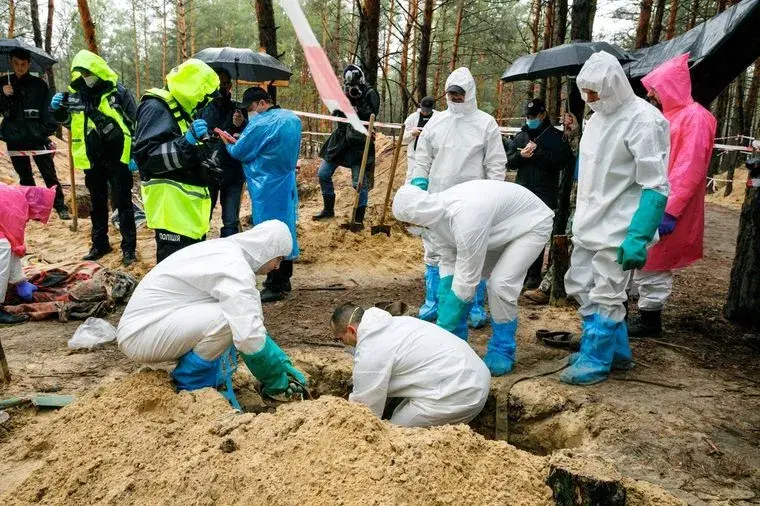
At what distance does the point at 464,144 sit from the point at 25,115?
593cm

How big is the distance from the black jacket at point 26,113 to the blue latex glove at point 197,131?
4519 mm

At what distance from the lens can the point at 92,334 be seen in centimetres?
396

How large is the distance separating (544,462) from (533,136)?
3.66m

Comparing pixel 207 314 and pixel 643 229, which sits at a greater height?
pixel 643 229

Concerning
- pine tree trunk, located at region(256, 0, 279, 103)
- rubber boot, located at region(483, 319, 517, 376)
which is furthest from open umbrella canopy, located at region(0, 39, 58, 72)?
rubber boot, located at region(483, 319, 517, 376)

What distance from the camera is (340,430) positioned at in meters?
2.10

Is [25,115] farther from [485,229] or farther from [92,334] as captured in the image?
[485,229]

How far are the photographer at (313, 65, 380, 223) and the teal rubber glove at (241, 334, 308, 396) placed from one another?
14.3 feet

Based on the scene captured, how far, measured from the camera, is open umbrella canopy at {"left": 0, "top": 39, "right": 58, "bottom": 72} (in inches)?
261

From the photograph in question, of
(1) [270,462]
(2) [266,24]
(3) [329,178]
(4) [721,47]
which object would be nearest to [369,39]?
(2) [266,24]

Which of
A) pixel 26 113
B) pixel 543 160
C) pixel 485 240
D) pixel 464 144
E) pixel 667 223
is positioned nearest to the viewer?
pixel 485 240

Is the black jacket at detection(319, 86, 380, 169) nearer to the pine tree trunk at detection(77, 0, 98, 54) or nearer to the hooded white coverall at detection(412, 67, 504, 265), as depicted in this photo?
the hooded white coverall at detection(412, 67, 504, 265)

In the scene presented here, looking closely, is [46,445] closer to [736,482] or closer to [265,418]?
[265,418]

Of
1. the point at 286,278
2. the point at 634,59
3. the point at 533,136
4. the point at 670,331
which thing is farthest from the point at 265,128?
the point at 634,59
